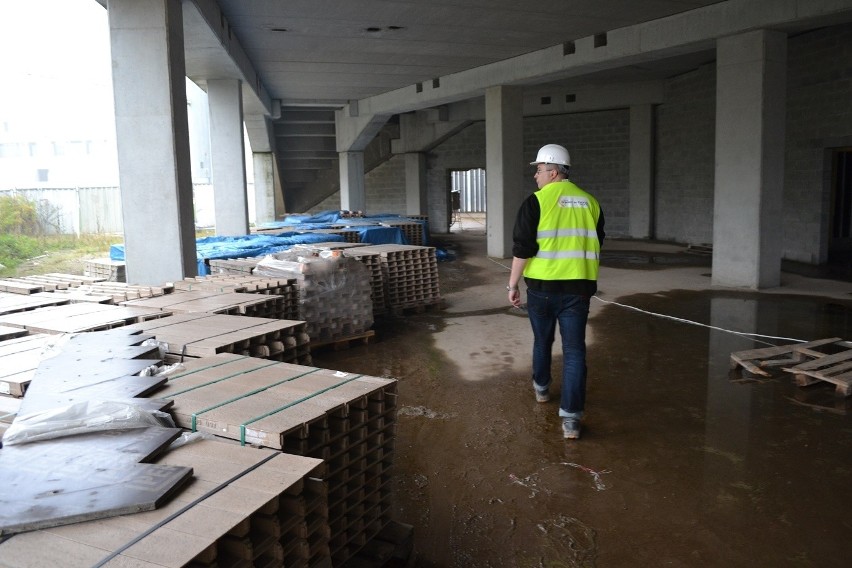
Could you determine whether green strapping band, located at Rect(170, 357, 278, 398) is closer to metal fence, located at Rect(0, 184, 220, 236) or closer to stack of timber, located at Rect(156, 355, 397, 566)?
stack of timber, located at Rect(156, 355, 397, 566)

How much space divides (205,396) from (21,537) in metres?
1.37

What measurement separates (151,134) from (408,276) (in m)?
4.26

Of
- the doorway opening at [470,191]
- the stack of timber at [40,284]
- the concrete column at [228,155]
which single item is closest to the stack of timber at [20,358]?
the stack of timber at [40,284]

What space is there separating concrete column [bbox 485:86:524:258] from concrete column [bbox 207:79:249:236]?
20.6 feet

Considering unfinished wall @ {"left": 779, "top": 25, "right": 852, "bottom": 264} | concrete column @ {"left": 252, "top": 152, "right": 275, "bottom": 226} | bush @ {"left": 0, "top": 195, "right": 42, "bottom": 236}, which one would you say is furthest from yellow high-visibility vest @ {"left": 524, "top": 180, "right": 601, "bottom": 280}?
concrete column @ {"left": 252, "top": 152, "right": 275, "bottom": 226}

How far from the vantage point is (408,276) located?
10.7 metres

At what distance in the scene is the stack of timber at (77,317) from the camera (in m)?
5.42

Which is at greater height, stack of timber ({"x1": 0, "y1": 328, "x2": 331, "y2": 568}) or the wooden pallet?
stack of timber ({"x1": 0, "y1": 328, "x2": 331, "y2": 568})

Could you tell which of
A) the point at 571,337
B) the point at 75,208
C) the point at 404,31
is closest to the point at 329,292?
A: the point at 571,337

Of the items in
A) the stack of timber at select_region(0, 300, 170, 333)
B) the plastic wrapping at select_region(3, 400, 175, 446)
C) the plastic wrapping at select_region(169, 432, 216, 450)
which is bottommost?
the plastic wrapping at select_region(169, 432, 216, 450)

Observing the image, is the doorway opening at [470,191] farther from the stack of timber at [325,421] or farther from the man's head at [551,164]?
the stack of timber at [325,421]

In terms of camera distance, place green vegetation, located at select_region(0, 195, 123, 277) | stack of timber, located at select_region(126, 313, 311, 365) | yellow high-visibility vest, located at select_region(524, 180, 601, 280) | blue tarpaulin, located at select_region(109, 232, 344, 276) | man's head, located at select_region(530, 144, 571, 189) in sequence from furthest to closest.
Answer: green vegetation, located at select_region(0, 195, 123, 277) → blue tarpaulin, located at select_region(109, 232, 344, 276) → man's head, located at select_region(530, 144, 571, 189) → yellow high-visibility vest, located at select_region(524, 180, 601, 280) → stack of timber, located at select_region(126, 313, 311, 365)

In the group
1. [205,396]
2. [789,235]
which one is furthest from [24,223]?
[789,235]

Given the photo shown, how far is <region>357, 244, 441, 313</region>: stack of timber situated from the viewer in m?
10.5
